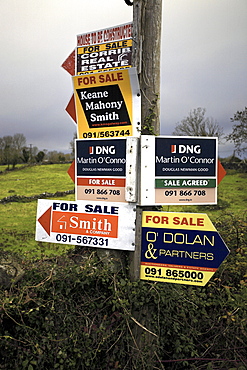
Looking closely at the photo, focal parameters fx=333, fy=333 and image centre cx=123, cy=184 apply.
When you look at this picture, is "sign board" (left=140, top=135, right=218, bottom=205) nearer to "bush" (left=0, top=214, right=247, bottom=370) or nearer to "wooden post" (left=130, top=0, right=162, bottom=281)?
"wooden post" (left=130, top=0, right=162, bottom=281)

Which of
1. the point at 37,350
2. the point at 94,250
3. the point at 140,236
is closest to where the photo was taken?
the point at 37,350

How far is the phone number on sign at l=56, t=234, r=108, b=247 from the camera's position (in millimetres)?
4094

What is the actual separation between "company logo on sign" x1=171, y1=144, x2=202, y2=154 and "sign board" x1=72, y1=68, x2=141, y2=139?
Result: 1.59 ft

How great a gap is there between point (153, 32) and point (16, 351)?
413cm

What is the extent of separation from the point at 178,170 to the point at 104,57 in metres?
1.74

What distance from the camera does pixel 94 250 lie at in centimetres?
432

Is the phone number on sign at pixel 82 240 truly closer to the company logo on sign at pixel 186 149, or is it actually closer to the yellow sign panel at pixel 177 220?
the yellow sign panel at pixel 177 220

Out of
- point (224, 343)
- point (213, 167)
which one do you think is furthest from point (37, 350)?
point (213, 167)

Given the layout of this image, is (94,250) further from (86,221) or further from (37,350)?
(37,350)

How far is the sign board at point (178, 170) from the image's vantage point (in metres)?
3.93

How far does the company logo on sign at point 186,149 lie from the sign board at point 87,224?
0.85 m

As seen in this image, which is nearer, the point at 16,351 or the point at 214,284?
the point at 16,351

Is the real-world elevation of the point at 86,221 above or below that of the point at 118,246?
above

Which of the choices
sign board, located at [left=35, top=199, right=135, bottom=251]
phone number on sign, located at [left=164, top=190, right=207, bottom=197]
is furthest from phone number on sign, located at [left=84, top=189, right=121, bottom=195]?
phone number on sign, located at [left=164, top=190, right=207, bottom=197]
